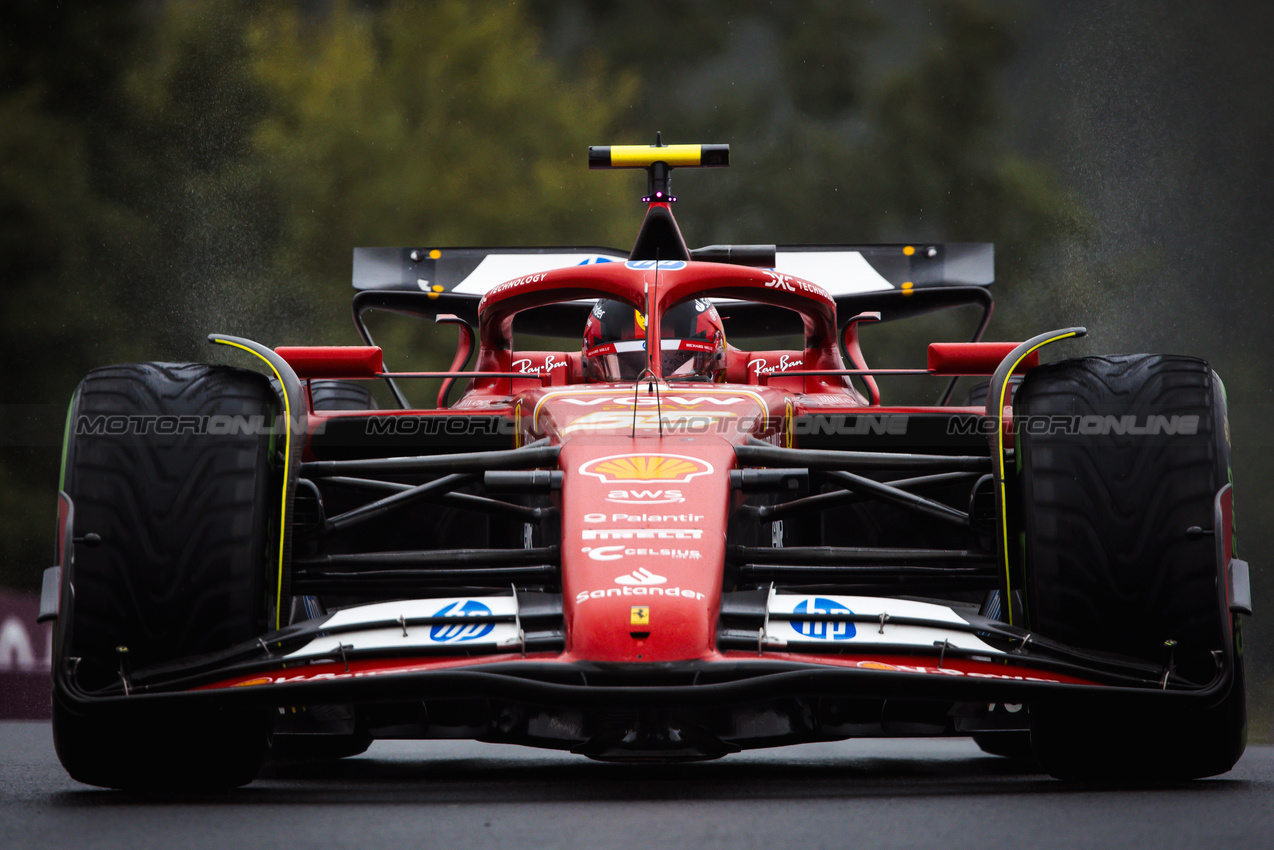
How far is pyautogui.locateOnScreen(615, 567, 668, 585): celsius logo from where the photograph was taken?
3.21m

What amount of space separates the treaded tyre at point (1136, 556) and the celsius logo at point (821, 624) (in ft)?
1.63

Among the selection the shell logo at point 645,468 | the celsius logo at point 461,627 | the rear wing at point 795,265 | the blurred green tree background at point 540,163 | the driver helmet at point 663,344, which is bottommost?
the celsius logo at point 461,627

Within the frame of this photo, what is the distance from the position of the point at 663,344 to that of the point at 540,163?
1771 cm

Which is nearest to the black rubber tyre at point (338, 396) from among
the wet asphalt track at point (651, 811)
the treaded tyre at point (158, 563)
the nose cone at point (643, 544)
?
the wet asphalt track at point (651, 811)

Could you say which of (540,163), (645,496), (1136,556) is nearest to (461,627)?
(645,496)

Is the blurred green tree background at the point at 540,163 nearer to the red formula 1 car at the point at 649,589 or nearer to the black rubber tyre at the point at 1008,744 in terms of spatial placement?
the black rubber tyre at the point at 1008,744

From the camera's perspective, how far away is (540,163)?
73.6 feet

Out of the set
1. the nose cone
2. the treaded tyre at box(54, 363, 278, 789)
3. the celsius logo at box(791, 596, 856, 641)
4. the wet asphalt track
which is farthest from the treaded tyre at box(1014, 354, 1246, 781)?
the treaded tyre at box(54, 363, 278, 789)

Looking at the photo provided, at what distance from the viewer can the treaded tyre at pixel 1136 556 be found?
3.39 metres

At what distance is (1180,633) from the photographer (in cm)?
338

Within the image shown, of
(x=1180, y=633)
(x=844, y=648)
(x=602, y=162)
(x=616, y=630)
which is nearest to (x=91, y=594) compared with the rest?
(x=616, y=630)

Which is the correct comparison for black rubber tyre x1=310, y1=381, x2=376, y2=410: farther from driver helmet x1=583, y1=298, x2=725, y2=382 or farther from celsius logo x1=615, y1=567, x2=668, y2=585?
celsius logo x1=615, y1=567, x2=668, y2=585

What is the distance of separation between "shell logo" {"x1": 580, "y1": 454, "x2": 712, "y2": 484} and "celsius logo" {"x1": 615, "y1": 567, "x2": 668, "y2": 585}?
14.4 inches

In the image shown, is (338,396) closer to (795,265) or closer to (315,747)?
(795,265)
